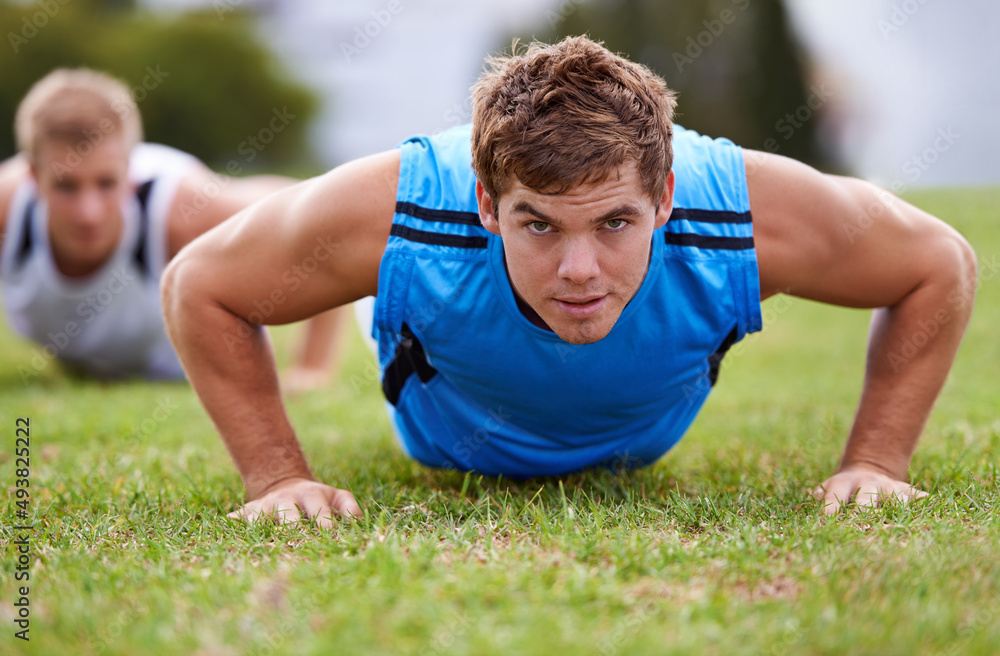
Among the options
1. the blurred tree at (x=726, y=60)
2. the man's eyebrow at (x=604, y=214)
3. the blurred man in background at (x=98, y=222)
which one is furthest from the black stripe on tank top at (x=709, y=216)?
the blurred tree at (x=726, y=60)

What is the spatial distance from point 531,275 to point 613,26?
90.9ft

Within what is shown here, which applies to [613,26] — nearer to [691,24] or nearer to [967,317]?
[691,24]

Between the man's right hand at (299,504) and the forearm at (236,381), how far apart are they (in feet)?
0.26

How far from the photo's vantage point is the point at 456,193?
9.62ft

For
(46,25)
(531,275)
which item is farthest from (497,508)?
(46,25)

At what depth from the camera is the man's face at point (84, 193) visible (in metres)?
5.77

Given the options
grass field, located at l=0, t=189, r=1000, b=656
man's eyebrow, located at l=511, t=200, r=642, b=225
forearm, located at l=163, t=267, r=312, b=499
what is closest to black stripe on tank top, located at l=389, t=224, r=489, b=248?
man's eyebrow, located at l=511, t=200, r=642, b=225

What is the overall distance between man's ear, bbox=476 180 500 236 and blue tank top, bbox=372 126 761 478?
0.08 m

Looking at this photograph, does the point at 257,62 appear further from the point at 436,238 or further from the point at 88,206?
the point at 436,238

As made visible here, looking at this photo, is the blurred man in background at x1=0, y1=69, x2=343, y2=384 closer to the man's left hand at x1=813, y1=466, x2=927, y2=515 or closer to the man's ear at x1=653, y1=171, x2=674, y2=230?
the man's ear at x1=653, y1=171, x2=674, y2=230

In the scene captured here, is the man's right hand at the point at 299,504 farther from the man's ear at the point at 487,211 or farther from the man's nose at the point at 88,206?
the man's nose at the point at 88,206

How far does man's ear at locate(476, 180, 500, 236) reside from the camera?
9.12 feet

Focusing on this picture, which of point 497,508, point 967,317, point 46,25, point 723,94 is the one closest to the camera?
point 497,508

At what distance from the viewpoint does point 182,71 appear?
29.1 m
